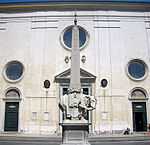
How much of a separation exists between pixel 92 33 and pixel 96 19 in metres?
1.38

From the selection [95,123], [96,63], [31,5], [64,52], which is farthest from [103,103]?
[31,5]

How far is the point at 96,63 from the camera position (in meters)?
28.0

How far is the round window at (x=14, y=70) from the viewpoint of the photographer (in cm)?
2828

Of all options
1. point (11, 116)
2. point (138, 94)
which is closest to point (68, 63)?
point (138, 94)

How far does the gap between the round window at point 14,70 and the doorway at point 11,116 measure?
2327 millimetres

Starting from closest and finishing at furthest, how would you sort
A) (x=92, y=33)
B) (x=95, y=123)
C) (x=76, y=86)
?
(x=76, y=86) < (x=95, y=123) < (x=92, y=33)

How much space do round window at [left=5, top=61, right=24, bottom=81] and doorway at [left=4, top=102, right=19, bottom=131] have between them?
2327 mm

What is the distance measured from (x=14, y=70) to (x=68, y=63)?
16.3 feet

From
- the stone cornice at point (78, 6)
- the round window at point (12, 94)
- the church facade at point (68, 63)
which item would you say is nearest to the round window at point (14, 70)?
the church facade at point (68, 63)

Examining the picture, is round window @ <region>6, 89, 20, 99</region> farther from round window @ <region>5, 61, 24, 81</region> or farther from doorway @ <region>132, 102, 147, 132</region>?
doorway @ <region>132, 102, 147, 132</region>

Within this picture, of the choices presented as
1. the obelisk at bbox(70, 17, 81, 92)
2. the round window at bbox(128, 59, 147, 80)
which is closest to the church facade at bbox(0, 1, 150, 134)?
the round window at bbox(128, 59, 147, 80)

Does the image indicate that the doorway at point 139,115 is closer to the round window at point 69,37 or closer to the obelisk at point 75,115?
the round window at point 69,37

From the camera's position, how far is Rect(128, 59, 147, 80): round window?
2805cm

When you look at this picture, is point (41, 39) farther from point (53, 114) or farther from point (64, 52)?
point (53, 114)
